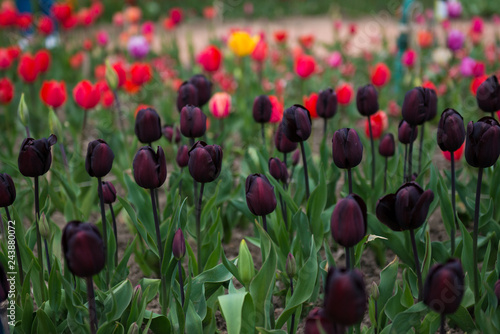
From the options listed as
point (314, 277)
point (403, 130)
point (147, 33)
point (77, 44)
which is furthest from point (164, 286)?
point (77, 44)

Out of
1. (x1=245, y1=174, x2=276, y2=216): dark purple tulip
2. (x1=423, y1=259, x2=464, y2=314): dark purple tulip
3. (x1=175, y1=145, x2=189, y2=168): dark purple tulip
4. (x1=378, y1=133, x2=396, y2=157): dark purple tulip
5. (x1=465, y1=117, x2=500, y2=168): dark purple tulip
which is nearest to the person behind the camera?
(x1=423, y1=259, x2=464, y2=314): dark purple tulip

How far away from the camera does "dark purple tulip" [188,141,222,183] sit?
4.42 feet

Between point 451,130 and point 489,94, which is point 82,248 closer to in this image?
point 451,130

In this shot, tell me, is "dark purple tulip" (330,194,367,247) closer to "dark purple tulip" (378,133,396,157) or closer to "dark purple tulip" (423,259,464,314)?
"dark purple tulip" (423,259,464,314)

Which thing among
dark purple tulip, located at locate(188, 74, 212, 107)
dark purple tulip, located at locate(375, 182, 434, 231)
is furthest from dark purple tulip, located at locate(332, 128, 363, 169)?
dark purple tulip, located at locate(188, 74, 212, 107)

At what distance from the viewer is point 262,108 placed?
193cm

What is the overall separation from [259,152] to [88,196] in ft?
2.22

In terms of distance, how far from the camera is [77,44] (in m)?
6.00

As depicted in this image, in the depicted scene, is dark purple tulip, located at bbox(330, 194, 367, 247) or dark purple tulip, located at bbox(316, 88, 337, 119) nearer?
dark purple tulip, located at bbox(330, 194, 367, 247)

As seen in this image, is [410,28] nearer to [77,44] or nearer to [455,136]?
[455,136]

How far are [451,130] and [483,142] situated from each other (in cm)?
14

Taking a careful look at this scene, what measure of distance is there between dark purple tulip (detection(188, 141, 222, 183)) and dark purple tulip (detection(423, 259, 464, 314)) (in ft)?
1.92

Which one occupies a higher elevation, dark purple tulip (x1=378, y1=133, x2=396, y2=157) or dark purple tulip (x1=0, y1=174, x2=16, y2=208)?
dark purple tulip (x1=378, y1=133, x2=396, y2=157)

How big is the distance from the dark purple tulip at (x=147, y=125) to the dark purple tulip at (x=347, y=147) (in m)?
0.53
